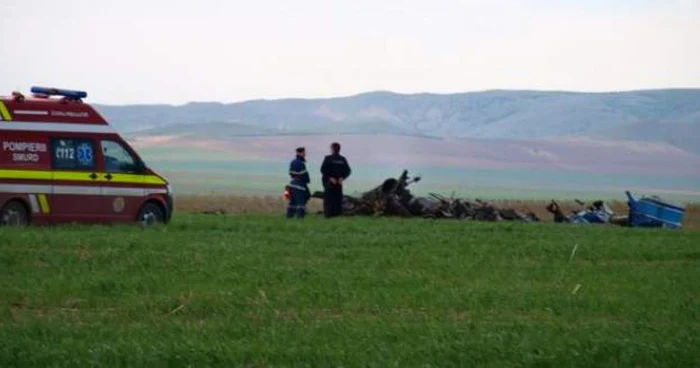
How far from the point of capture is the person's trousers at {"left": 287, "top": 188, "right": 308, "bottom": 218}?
33.6 m

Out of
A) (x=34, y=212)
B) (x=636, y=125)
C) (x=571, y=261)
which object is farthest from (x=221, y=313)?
(x=636, y=125)

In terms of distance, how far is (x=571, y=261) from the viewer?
68.0 feet

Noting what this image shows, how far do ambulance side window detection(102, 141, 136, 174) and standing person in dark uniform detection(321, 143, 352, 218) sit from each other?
22.9 ft

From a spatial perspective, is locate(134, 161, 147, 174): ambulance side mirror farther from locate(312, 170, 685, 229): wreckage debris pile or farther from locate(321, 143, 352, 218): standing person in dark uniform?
locate(312, 170, 685, 229): wreckage debris pile

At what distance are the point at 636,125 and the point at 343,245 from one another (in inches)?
6297

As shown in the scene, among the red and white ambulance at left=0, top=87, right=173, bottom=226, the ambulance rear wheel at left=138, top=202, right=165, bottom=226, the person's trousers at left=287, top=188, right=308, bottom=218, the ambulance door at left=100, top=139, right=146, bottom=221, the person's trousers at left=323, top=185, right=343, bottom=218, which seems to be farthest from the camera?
the person's trousers at left=323, top=185, right=343, bottom=218

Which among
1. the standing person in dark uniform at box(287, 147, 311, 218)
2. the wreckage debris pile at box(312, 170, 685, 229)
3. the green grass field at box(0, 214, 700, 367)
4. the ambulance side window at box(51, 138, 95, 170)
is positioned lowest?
the wreckage debris pile at box(312, 170, 685, 229)

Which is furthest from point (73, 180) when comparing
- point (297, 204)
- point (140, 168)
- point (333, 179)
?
point (333, 179)

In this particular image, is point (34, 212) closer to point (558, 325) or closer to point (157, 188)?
point (157, 188)

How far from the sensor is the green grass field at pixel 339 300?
39.5 feet

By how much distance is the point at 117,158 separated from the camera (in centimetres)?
2727

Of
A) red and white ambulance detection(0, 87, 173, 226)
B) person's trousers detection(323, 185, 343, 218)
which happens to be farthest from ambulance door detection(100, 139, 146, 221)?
person's trousers detection(323, 185, 343, 218)

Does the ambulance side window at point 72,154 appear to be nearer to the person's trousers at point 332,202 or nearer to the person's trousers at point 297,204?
the person's trousers at point 297,204

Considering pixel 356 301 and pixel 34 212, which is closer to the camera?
pixel 356 301
